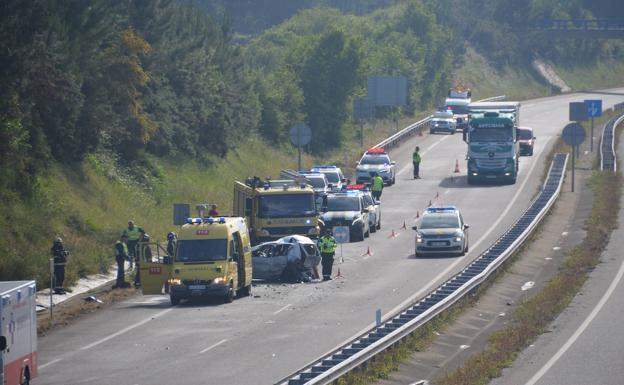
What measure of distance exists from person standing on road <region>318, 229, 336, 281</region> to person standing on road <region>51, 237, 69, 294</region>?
7.54 meters

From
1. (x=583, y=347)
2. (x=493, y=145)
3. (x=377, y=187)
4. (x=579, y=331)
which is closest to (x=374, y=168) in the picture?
(x=493, y=145)

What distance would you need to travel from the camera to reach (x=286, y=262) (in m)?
38.3

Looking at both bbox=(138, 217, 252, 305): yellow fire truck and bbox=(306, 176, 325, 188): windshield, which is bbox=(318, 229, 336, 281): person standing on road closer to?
bbox=(138, 217, 252, 305): yellow fire truck

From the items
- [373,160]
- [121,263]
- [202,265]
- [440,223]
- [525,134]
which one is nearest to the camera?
[202,265]

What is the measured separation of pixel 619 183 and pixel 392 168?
1101 cm

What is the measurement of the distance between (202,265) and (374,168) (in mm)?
31017

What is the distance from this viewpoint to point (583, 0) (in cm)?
16625

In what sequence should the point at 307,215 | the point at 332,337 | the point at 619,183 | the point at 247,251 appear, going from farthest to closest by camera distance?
the point at 619,183 → the point at 307,215 → the point at 247,251 → the point at 332,337

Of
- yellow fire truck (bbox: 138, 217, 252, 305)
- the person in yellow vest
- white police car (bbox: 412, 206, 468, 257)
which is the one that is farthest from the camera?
white police car (bbox: 412, 206, 468, 257)

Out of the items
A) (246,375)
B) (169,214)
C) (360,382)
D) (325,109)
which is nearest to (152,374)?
(246,375)

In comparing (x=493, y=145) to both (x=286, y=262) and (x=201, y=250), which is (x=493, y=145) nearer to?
(x=286, y=262)

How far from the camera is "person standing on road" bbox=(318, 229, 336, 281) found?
38188 mm

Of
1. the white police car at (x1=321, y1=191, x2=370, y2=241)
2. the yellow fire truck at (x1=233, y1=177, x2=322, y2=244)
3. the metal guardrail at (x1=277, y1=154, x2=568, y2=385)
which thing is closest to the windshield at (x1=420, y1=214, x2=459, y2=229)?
the metal guardrail at (x1=277, y1=154, x2=568, y2=385)

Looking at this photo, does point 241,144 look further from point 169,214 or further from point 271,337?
point 271,337
